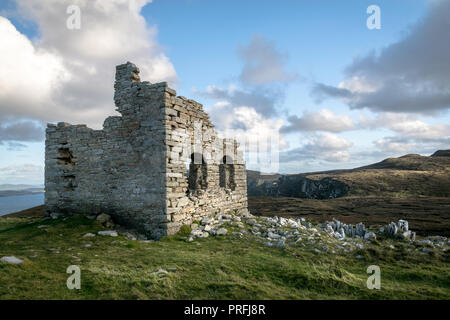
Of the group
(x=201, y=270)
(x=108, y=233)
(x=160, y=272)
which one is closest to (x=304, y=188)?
(x=108, y=233)

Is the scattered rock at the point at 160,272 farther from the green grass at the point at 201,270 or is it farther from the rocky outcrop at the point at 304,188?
the rocky outcrop at the point at 304,188

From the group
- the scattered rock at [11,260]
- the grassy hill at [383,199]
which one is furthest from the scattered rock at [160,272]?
the grassy hill at [383,199]

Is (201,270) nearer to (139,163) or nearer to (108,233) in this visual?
(108,233)

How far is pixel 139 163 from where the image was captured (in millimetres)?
10789

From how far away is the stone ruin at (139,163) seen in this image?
34.0ft

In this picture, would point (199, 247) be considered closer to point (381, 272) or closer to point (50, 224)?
point (381, 272)

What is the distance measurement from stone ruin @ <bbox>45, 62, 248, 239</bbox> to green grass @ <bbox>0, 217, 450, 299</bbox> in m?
1.48

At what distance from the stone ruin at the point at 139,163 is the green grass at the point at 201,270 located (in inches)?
58.1

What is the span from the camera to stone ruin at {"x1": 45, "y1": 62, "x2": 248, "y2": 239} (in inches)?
408

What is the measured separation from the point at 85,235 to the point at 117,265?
378cm

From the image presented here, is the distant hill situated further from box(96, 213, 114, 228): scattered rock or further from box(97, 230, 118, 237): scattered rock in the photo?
box(97, 230, 118, 237): scattered rock

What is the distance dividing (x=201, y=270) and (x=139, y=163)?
590cm

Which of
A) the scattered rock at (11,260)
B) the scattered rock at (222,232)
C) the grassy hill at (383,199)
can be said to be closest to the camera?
the scattered rock at (11,260)
